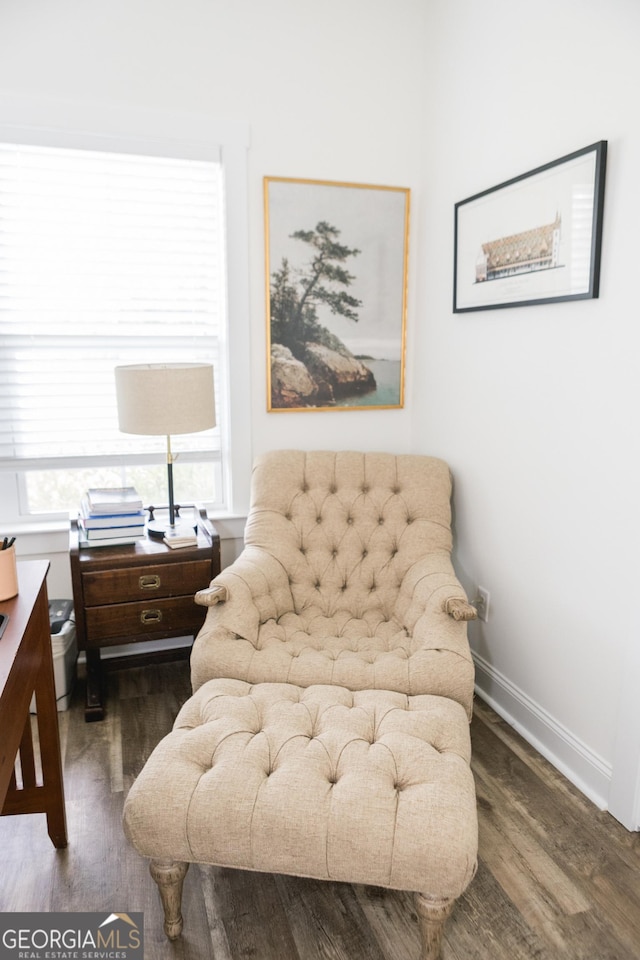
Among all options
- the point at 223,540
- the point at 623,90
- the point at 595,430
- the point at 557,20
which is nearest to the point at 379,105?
the point at 557,20

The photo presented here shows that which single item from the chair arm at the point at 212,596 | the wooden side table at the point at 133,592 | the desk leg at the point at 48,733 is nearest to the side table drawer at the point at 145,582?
the wooden side table at the point at 133,592

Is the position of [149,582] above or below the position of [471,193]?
below

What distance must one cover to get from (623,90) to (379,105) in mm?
1253

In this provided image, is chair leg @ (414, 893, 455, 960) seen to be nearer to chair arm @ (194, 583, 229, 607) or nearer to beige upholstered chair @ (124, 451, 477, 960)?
beige upholstered chair @ (124, 451, 477, 960)

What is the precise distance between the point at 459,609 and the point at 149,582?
1112 mm

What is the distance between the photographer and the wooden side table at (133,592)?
231 cm

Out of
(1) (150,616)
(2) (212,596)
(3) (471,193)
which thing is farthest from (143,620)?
(3) (471,193)

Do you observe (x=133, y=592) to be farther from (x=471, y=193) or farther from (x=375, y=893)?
(x=471, y=193)

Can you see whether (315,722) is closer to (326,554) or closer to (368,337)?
(326,554)

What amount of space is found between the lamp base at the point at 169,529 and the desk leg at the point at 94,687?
1.52 ft

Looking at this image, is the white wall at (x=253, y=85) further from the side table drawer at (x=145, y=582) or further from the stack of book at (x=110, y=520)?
the side table drawer at (x=145, y=582)

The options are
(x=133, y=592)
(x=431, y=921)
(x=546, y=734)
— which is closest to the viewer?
(x=431, y=921)

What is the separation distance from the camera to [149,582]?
2.37 meters

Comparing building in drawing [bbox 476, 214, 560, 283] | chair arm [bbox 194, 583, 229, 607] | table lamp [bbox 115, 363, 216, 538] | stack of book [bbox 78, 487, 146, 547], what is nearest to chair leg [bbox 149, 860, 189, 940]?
chair arm [bbox 194, 583, 229, 607]
